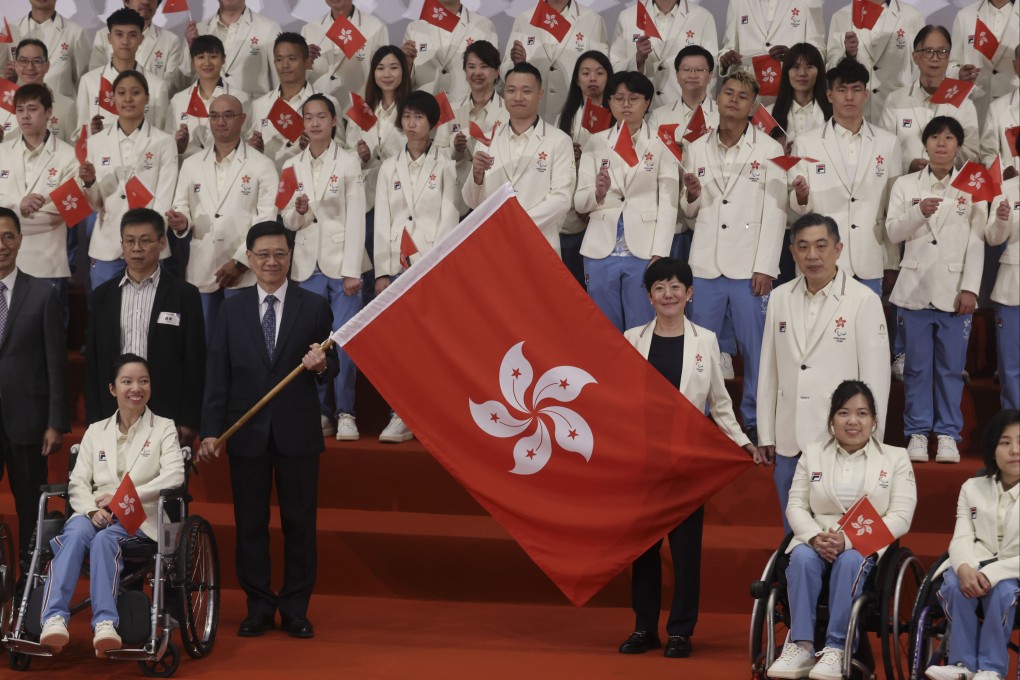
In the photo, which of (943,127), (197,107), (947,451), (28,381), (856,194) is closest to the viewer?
(28,381)

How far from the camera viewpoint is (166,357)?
591 cm

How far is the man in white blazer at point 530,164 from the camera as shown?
7.02 m

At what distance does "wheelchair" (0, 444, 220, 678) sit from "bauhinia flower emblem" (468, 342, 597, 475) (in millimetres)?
1144

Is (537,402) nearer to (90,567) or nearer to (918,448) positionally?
(90,567)

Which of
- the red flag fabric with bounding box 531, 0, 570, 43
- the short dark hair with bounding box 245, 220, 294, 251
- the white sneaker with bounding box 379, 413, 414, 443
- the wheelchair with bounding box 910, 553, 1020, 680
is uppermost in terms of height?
the red flag fabric with bounding box 531, 0, 570, 43

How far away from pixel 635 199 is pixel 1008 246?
1807mm

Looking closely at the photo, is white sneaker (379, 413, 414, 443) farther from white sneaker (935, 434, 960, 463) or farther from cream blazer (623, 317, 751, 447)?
white sneaker (935, 434, 960, 463)

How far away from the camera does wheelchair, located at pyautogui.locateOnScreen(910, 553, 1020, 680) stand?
4570 mm

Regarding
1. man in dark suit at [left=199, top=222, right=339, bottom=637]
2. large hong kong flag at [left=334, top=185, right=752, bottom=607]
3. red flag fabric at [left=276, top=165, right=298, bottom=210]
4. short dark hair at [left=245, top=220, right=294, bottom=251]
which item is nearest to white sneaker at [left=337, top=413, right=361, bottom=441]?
red flag fabric at [left=276, top=165, right=298, bottom=210]

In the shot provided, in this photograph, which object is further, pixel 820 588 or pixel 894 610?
pixel 820 588

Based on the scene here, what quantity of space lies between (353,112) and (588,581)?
3106 millimetres

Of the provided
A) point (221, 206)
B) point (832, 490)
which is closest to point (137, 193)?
point (221, 206)

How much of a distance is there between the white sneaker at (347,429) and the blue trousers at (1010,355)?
123 inches

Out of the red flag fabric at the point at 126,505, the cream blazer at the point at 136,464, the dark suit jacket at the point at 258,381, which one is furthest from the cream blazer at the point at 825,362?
the red flag fabric at the point at 126,505
